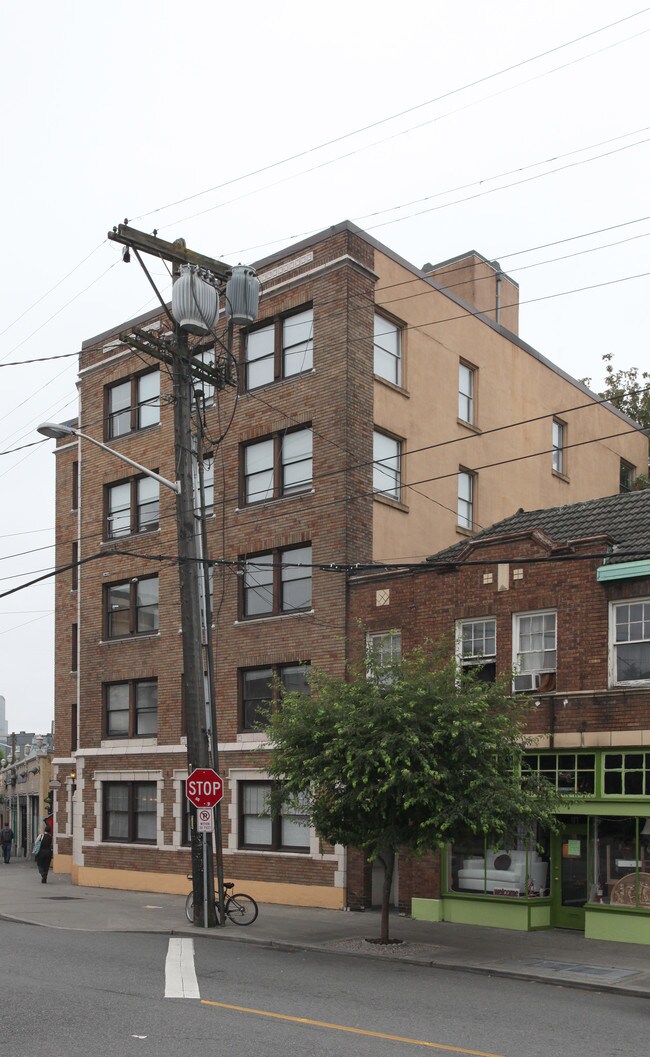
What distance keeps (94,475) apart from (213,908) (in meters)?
15.1

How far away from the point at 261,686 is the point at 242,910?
22.6 feet

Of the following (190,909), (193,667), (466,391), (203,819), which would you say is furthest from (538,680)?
(466,391)

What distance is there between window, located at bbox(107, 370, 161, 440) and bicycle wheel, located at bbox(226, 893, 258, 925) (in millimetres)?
13417

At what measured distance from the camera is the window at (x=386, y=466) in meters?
26.5

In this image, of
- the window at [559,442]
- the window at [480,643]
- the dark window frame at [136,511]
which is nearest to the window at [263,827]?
the window at [480,643]

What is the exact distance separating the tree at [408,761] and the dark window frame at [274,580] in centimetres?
738

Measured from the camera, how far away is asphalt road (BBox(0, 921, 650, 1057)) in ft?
34.6

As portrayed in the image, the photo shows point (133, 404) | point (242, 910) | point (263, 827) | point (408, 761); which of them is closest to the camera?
point (408, 761)

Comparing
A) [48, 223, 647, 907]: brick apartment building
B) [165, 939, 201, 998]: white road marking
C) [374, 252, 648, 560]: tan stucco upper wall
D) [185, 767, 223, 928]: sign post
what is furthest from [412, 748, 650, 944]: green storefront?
[374, 252, 648, 560]: tan stucco upper wall

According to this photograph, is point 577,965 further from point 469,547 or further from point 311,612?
point 311,612

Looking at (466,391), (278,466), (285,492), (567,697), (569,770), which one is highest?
(466,391)

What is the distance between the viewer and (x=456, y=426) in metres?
29.0

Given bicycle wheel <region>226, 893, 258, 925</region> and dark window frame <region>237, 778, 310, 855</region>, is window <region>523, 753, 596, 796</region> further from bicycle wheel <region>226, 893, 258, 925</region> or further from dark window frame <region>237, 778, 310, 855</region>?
dark window frame <region>237, 778, 310, 855</region>

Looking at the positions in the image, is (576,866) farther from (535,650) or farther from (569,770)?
(535,650)
